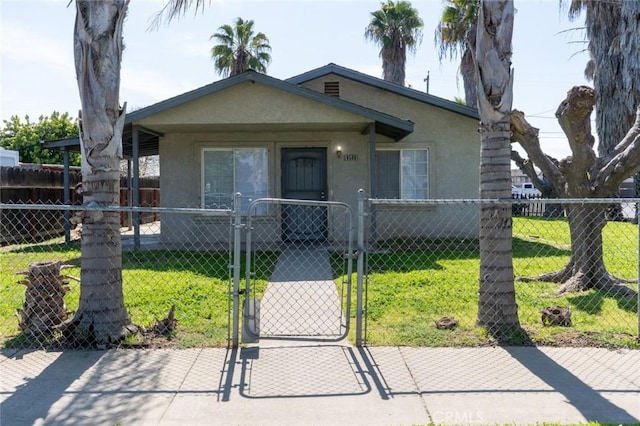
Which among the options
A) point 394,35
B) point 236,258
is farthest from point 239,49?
point 236,258

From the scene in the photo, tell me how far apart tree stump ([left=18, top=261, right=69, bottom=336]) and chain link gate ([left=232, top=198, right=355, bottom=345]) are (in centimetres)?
190

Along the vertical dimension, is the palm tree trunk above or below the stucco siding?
below

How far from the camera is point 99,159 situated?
5016 mm

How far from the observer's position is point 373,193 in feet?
36.6

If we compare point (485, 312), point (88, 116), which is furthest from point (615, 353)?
point (88, 116)

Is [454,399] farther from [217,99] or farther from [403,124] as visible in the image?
[217,99]

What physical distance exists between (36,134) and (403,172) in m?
26.4

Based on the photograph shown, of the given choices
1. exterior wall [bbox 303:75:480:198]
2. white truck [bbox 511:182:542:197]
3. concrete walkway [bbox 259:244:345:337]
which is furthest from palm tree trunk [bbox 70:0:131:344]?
white truck [bbox 511:182:542:197]

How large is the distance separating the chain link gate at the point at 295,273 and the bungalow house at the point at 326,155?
45 centimetres

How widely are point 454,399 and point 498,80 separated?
323cm

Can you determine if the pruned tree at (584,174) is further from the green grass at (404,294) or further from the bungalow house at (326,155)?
the bungalow house at (326,155)

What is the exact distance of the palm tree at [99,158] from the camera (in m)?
4.90

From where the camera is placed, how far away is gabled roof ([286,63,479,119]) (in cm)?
1241

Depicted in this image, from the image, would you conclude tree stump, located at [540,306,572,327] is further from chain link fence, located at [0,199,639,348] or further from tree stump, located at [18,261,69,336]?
tree stump, located at [18,261,69,336]
